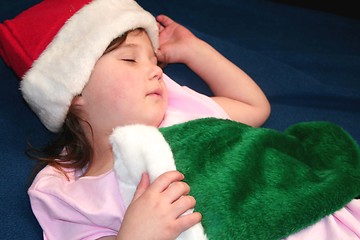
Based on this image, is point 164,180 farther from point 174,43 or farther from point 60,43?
point 174,43

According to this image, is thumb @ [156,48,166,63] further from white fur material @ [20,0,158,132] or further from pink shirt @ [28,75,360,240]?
pink shirt @ [28,75,360,240]

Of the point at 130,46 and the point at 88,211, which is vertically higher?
the point at 130,46

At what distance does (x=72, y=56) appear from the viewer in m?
1.04

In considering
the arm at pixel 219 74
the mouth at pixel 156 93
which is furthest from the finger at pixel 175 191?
the arm at pixel 219 74

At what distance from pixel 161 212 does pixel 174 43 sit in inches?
25.9

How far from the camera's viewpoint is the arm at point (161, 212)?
896 millimetres

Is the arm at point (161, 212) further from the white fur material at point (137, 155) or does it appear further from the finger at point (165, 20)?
the finger at point (165, 20)

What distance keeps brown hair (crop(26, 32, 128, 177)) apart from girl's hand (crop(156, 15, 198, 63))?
338mm

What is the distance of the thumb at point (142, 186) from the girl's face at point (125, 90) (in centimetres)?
19

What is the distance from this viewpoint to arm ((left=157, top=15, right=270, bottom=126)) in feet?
4.35

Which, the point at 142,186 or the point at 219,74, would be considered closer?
the point at 142,186

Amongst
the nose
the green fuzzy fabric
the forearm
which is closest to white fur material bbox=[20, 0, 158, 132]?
the nose

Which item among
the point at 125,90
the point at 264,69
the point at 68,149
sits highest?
the point at 125,90

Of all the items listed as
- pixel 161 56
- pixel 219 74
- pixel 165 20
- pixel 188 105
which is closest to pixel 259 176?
pixel 188 105
